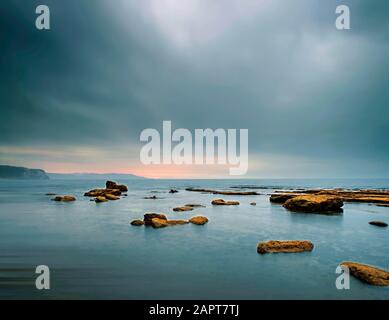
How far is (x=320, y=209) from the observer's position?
3491 cm

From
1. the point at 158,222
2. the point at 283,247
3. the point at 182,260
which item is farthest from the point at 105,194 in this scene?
the point at 283,247

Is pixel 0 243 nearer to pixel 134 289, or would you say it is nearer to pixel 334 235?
pixel 134 289

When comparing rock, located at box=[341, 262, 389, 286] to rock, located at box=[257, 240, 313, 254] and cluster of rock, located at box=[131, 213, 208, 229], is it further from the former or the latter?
cluster of rock, located at box=[131, 213, 208, 229]

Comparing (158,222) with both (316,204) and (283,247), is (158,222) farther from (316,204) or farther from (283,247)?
(316,204)

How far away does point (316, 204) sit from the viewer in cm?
3425

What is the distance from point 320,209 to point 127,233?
90.9 feet

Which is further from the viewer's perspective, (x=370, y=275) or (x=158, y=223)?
(x=158, y=223)

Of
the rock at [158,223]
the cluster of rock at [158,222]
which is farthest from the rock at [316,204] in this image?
the rock at [158,223]

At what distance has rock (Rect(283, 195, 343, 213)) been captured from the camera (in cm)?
3447

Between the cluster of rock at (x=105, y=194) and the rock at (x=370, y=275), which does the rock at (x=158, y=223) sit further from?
the cluster of rock at (x=105, y=194)
